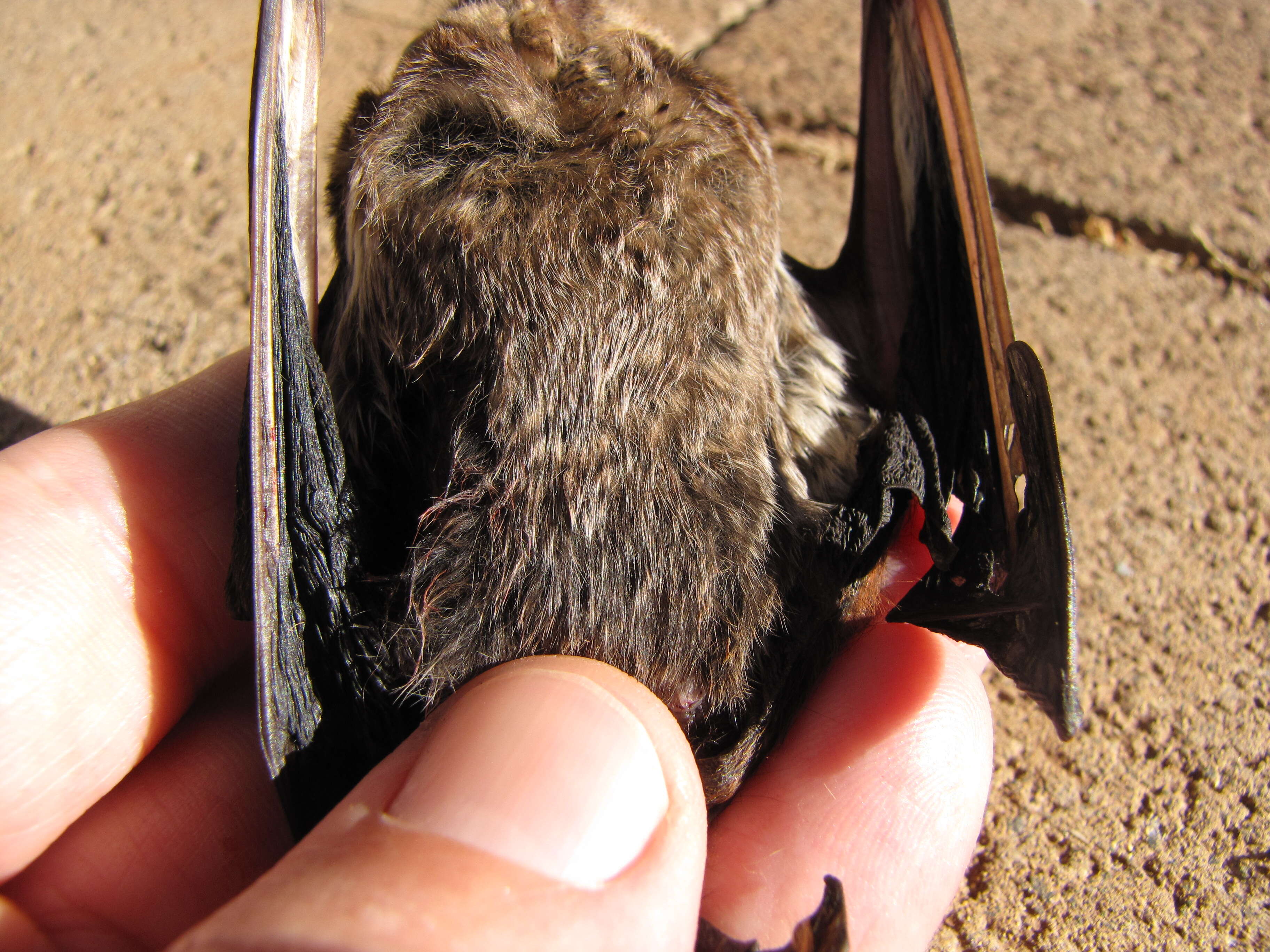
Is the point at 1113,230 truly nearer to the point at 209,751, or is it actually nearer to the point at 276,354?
the point at 276,354

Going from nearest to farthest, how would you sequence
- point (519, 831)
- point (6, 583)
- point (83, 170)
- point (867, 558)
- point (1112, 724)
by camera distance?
1. point (519, 831)
2. point (6, 583)
3. point (867, 558)
4. point (1112, 724)
5. point (83, 170)

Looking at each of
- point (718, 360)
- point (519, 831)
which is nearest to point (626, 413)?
point (718, 360)

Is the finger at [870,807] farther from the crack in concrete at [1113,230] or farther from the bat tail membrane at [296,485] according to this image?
the crack in concrete at [1113,230]

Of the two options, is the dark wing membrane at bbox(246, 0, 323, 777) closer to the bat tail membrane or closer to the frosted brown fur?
the bat tail membrane

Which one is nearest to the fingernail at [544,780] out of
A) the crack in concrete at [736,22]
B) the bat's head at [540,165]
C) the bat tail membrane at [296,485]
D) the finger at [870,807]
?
the bat tail membrane at [296,485]

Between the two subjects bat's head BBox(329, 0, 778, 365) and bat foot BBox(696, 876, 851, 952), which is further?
bat's head BBox(329, 0, 778, 365)

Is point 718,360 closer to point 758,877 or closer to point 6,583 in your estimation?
point 758,877

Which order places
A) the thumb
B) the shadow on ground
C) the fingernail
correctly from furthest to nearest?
the shadow on ground
the fingernail
the thumb

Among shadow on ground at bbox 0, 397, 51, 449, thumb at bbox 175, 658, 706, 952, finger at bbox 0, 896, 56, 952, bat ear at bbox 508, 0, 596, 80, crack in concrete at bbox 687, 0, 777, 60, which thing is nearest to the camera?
thumb at bbox 175, 658, 706, 952

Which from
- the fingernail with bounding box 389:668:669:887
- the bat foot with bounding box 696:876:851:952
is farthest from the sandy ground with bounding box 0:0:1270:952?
the fingernail with bounding box 389:668:669:887
